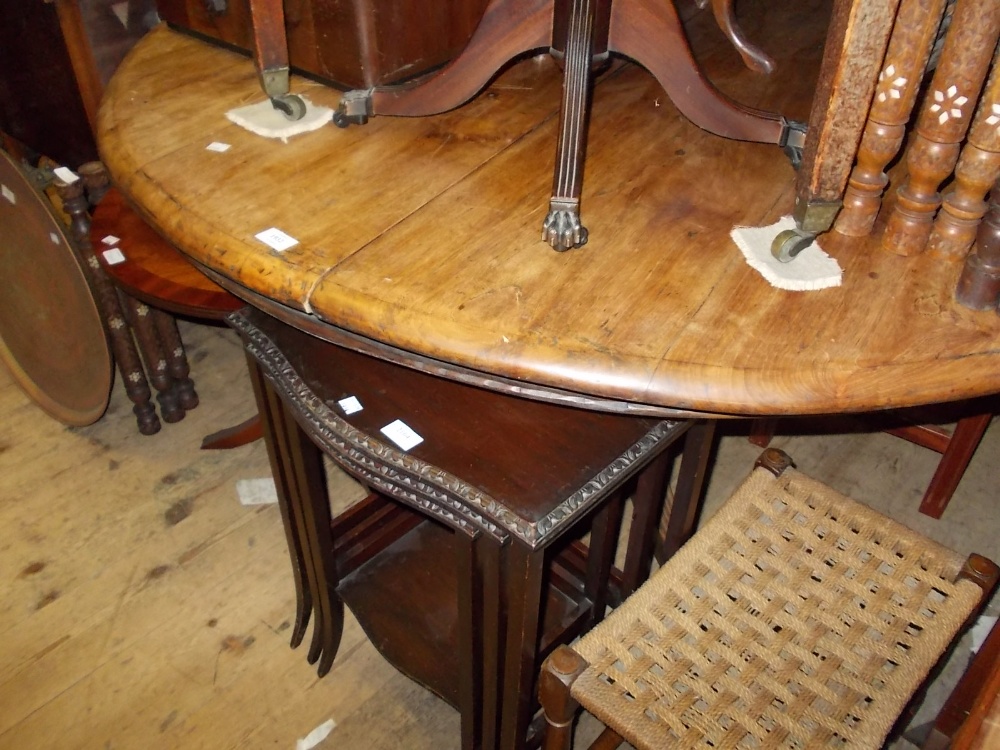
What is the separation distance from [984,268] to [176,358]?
1.63 m

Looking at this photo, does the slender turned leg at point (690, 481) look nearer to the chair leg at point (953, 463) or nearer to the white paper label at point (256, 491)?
the chair leg at point (953, 463)

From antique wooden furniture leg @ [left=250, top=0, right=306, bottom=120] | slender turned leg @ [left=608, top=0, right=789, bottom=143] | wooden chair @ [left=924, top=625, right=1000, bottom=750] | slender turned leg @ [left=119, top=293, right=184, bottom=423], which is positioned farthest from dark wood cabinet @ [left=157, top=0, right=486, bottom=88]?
wooden chair @ [left=924, top=625, right=1000, bottom=750]

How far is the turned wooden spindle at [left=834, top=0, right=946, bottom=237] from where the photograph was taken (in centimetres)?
69

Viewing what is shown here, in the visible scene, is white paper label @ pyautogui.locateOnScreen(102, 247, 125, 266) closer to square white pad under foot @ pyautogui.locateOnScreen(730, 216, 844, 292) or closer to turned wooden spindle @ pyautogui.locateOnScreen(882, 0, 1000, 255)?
square white pad under foot @ pyautogui.locateOnScreen(730, 216, 844, 292)

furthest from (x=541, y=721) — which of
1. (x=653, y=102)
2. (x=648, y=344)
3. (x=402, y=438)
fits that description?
(x=653, y=102)

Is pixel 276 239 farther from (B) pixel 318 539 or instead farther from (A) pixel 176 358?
(A) pixel 176 358

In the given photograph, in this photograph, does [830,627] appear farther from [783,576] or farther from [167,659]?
[167,659]

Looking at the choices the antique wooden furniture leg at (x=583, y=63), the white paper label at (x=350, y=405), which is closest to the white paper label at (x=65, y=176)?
the antique wooden furniture leg at (x=583, y=63)

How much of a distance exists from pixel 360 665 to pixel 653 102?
1.07m

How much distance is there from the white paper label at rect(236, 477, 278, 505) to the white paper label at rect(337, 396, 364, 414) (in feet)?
3.00

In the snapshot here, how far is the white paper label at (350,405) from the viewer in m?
0.95

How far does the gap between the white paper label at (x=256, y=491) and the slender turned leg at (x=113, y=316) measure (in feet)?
0.93

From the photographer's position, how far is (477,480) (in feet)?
2.91

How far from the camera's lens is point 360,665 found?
5.01 feet
